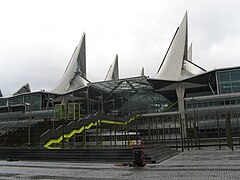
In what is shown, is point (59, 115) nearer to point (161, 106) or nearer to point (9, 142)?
point (9, 142)

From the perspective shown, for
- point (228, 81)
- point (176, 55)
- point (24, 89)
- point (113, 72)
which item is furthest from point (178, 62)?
point (24, 89)

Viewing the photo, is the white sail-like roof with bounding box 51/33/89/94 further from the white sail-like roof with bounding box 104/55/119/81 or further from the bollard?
the bollard

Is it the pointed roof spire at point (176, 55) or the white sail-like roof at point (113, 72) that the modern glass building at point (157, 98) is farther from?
the white sail-like roof at point (113, 72)

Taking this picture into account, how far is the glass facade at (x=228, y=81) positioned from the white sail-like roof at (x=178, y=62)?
485cm

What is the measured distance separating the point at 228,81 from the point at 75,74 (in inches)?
1596

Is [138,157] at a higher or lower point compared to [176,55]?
lower

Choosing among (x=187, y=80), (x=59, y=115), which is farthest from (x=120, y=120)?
(x=187, y=80)

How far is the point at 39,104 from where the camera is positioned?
72000mm

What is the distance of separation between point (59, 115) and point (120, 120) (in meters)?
9.48

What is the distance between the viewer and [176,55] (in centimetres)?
5959

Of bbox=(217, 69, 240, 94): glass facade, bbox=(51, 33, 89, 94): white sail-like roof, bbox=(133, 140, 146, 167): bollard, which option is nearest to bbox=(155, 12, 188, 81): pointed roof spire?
bbox=(217, 69, 240, 94): glass facade

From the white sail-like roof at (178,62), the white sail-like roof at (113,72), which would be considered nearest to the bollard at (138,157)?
the white sail-like roof at (178,62)

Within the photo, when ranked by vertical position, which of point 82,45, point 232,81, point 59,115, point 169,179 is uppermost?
point 82,45

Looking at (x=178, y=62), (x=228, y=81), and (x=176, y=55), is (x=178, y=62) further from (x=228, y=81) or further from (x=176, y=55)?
(x=228, y=81)
